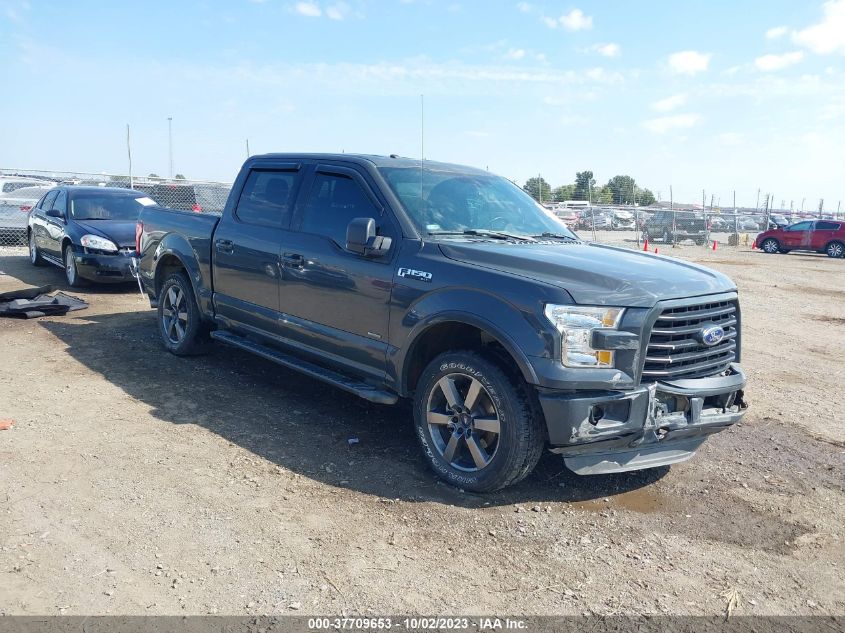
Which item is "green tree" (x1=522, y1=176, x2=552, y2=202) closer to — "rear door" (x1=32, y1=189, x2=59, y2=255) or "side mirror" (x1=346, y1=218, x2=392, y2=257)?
"rear door" (x1=32, y1=189, x2=59, y2=255)

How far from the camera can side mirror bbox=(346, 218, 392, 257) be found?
4.80 metres

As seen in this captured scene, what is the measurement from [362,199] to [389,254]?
0.61 metres

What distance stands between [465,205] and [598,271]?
4.75 feet

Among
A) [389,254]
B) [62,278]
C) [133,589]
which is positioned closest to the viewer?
[133,589]

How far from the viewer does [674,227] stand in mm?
31531

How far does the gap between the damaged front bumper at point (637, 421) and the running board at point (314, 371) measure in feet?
4.25

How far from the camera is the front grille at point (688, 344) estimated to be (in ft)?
13.5

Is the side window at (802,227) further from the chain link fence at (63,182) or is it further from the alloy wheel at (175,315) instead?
the alloy wheel at (175,315)

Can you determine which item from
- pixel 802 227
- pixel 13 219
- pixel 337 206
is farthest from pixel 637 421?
pixel 802 227

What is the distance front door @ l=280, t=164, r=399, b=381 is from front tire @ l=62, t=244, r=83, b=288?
692 cm

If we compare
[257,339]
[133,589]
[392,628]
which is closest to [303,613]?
[392,628]

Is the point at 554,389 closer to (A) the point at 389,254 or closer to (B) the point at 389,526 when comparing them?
(B) the point at 389,526

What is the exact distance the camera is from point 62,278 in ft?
41.0

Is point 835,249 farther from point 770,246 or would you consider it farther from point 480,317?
point 480,317
